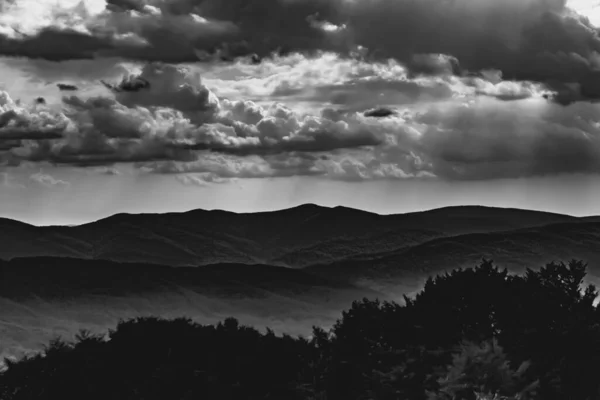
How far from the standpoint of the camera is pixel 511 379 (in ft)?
175

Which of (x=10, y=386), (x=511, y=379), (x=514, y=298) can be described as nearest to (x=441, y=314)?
(x=514, y=298)

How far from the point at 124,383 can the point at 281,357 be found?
12.5m

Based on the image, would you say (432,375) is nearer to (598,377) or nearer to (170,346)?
(598,377)

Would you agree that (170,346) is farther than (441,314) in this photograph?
Yes

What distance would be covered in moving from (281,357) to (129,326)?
15.7 metres

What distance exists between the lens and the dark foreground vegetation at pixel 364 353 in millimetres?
62375

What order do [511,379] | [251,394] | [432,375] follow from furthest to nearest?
[251,394] < [432,375] < [511,379]

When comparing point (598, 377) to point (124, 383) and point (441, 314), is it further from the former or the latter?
point (124, 383)

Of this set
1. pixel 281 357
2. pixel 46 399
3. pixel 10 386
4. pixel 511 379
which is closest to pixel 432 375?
pixel 511 379

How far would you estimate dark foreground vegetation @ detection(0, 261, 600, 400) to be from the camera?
6238cm

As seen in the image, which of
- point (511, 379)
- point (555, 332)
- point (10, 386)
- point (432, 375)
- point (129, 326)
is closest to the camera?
point (511, 379)

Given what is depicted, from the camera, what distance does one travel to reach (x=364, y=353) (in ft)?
244

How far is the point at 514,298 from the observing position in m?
74.6

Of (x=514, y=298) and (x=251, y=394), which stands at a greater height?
(x=514, y=298)
